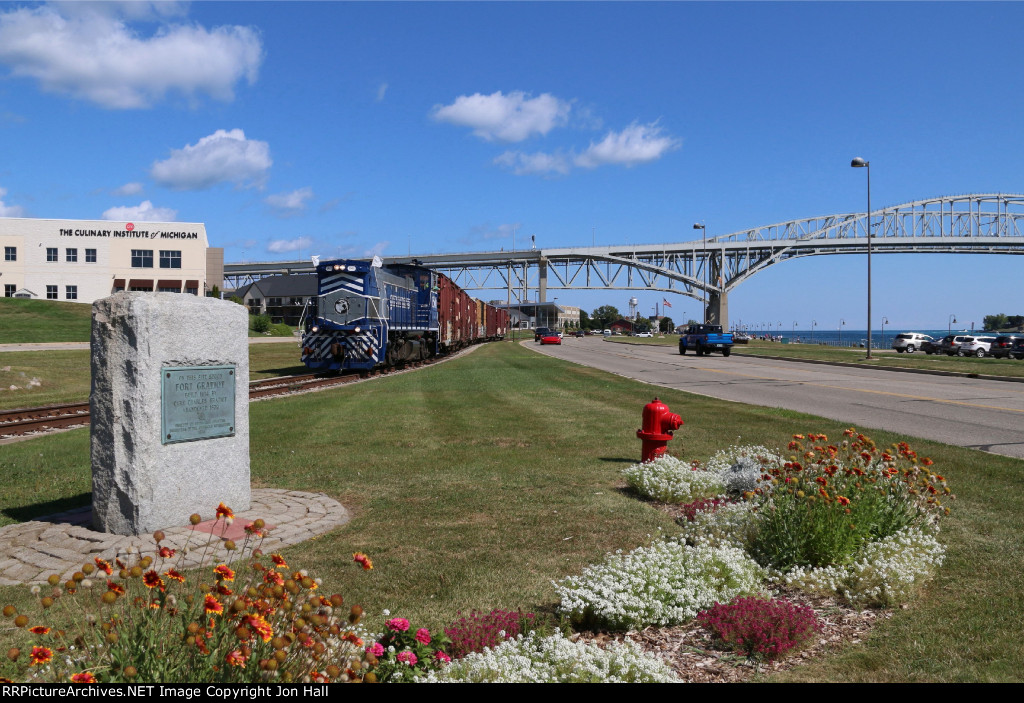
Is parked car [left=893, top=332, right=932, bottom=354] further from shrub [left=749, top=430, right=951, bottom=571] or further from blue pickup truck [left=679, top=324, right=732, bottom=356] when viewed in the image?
shrub [left=749, top=430, right=951, bottom=571]

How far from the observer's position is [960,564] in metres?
5.46

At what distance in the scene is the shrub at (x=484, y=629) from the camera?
12.8ft

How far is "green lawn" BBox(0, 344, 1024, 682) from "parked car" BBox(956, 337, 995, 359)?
157 ft

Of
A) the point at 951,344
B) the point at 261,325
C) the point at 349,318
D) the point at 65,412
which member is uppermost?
the point at 349,318

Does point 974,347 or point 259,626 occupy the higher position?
point 259,626

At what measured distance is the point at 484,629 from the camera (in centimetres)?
405

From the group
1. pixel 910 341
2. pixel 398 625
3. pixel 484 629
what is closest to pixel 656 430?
pixel 484 629

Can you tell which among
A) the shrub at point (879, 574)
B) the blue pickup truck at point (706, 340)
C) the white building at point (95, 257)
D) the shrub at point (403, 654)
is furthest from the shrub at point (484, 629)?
the white building at point (95, 257)

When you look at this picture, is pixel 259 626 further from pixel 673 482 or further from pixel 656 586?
pixel 673 482

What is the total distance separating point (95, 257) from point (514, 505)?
293ft

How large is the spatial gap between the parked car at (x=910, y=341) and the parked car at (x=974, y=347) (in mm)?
8713

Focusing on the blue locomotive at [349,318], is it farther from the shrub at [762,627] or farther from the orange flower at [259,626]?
the orange flower at [259,626]
